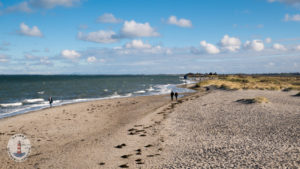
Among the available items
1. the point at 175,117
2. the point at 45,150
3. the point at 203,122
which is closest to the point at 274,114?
the point at 203,122

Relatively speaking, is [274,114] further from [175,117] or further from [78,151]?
[78,151]

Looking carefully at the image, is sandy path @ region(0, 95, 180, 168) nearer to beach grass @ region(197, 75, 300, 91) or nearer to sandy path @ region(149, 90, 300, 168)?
sandy path @ region(149, 90, 300, 168)

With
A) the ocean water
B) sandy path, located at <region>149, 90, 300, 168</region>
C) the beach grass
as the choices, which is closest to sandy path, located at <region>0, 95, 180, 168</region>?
A: sandy path, located at <region>149, 90, 300, 168</region>

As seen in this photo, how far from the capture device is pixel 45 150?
16125 millimetres

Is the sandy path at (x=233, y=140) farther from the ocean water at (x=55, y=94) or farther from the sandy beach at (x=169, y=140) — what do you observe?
the ocean water at (x=55, y=94)

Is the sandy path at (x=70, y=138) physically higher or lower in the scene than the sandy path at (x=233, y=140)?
lower

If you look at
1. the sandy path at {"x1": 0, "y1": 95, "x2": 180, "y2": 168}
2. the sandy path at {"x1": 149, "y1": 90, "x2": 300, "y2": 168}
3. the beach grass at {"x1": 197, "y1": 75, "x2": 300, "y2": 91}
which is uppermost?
the beach grass at {"x1": 197, "y1": 75, "x2": 300, "y2": 91}

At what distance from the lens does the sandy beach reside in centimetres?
A: 1263

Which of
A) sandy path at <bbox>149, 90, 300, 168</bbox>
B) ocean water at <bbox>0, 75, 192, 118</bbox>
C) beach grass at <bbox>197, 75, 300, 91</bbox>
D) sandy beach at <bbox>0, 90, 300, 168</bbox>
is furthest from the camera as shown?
beach grass at <bbox>197, 75, 300, 91</bbox>

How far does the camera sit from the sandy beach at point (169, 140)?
497 inches

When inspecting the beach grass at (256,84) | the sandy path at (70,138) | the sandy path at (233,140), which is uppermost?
the beach grass at (256,84)

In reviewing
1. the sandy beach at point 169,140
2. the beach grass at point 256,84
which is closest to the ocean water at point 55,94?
the beach grass at point 256,84

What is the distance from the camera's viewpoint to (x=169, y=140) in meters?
16.8

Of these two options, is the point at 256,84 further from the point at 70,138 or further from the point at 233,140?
the point at 70,138
